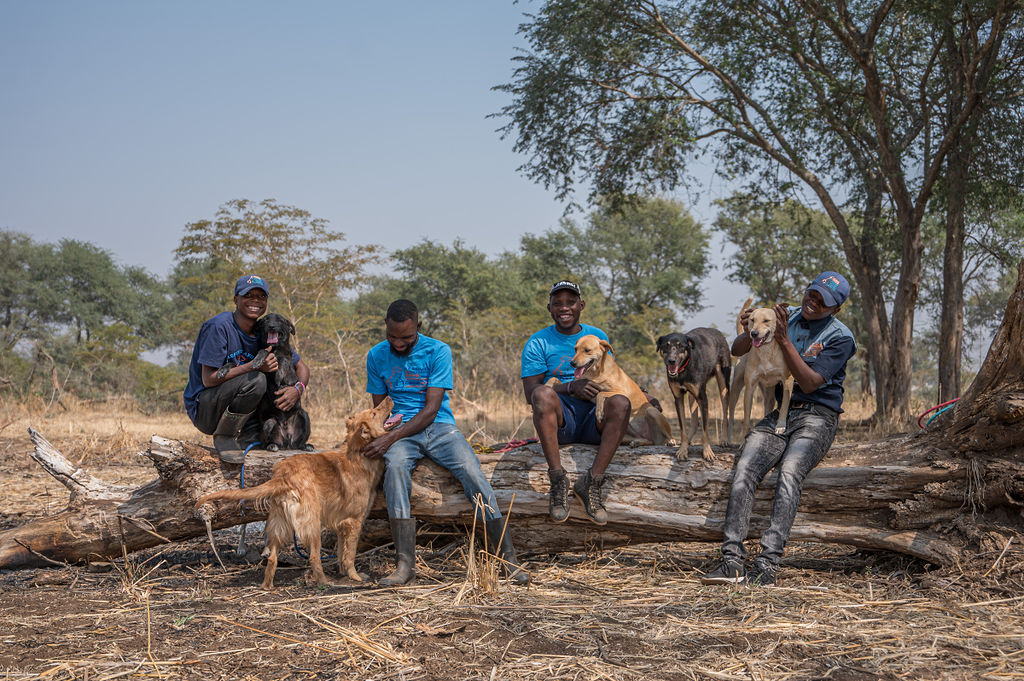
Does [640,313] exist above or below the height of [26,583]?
above

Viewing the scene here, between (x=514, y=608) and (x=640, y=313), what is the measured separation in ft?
84.3

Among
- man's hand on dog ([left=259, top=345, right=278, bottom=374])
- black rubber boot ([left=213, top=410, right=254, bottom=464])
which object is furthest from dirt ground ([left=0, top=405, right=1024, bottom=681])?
man's hand on dog ([left=259, top=345, right=278, bottom=374])

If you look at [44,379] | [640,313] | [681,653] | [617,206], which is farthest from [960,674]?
[640,313]

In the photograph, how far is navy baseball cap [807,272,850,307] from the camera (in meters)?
5.00

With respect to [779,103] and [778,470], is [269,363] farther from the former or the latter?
[779,103]

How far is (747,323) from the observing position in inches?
207

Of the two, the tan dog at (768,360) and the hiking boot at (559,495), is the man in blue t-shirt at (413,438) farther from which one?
the tan dog at (768,360)

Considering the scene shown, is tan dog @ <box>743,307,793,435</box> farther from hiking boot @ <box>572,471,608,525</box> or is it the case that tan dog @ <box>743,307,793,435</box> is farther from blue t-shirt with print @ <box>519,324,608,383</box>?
hiking boot @ <box>572,471,608,525</box>

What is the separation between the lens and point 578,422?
539cm

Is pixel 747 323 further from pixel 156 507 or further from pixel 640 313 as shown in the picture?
pixel 640 313

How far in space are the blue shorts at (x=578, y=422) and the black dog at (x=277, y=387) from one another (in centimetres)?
193

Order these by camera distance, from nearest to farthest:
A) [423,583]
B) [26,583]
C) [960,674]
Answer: [960,674] < [423,583] < [26,583]

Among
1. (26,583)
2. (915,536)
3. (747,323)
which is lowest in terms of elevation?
(26,583)

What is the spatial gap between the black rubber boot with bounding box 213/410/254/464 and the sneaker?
323cm
